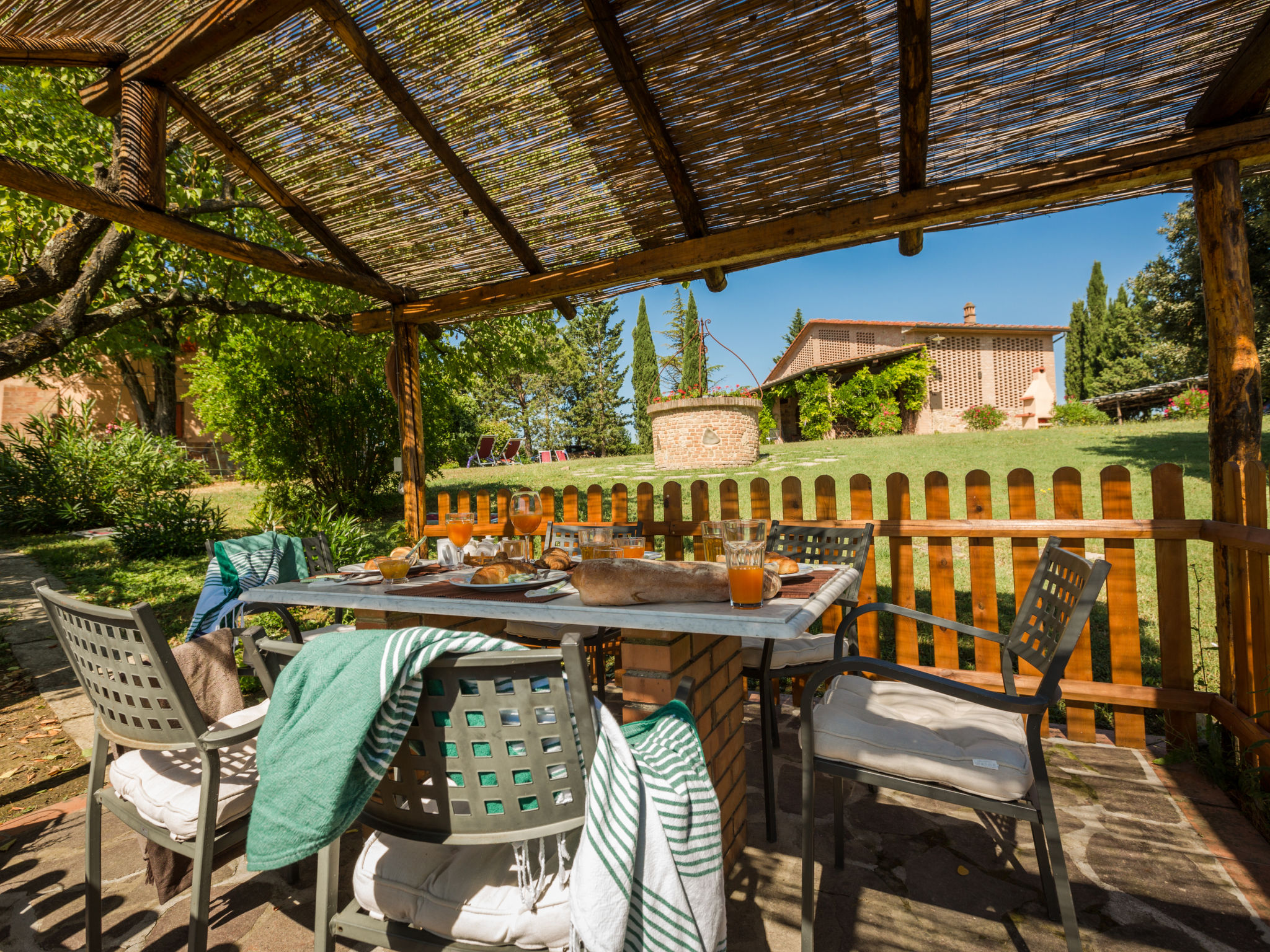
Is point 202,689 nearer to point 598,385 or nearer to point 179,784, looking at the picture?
point 179,784

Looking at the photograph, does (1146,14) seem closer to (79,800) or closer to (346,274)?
(346,274)

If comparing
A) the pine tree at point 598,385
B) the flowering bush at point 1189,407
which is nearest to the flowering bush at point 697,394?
the flowering bush at point 1189,407

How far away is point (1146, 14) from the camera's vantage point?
2.24 metres

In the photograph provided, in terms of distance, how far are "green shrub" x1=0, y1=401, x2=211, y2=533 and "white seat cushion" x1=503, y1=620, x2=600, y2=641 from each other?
9139 mm

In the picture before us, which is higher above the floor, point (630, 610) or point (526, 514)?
point (526, 514)

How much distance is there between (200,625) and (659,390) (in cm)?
3279

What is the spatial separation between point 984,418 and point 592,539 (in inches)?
823

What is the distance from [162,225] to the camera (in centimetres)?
280

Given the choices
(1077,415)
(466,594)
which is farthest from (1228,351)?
(1077,415)

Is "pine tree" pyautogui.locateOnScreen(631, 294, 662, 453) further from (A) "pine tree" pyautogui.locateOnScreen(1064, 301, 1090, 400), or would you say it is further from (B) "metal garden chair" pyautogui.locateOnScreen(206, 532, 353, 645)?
(B) "metal garden chair" pyautogui.locateOnScreen(206, 532, 353, 645)

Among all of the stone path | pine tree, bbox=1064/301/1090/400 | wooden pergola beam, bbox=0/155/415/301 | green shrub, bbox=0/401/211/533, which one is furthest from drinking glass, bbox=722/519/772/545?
pine tree, bbox=1064/301/1090/400

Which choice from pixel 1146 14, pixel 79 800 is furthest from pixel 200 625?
pixel 1146 14

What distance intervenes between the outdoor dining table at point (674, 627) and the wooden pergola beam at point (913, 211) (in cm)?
195

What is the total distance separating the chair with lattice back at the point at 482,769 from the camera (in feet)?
3.31
